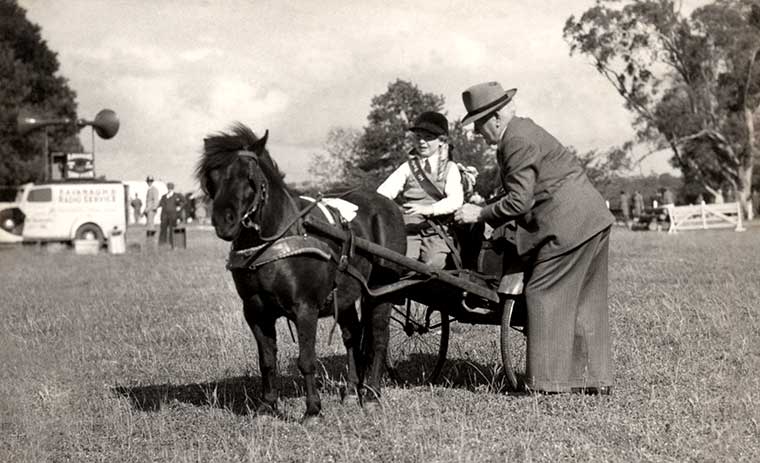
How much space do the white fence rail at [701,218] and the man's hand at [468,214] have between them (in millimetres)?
34231

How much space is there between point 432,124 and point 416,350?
3.02m

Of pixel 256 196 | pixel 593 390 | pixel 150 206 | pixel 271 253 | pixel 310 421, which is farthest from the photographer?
pixel 150 206

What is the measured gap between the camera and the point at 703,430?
6445mm

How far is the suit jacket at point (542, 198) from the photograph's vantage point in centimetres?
724

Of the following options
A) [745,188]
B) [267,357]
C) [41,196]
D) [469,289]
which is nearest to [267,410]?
[267,357]

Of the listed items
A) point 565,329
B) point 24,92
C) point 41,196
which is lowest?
point 565,329

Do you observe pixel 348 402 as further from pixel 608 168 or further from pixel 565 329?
pixel 608 168

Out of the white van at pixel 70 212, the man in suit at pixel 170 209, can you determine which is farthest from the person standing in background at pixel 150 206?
the man in suit at pixel 170 209

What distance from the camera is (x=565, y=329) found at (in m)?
7.34

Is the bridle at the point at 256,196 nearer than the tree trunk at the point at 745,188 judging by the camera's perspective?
Yes

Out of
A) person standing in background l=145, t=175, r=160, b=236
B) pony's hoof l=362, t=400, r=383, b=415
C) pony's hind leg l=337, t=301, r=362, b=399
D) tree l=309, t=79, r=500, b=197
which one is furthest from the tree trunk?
pony's hoof l=362, t=400, r=383, b=415

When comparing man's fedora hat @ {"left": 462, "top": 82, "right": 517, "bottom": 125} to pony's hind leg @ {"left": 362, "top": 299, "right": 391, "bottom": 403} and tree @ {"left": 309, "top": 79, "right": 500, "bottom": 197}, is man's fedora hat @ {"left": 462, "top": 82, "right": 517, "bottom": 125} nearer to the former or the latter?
pony's hind leg @ {"left": 362, "top": 299, "right": 391, "bottom": 403}

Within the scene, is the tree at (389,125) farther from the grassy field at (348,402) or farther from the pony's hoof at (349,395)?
the pony's hoof at (349,395)

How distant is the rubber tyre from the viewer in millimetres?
36688
